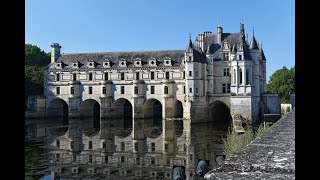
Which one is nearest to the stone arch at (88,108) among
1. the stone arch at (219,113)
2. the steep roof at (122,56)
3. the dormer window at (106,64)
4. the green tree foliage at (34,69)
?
the steep roof at (122,56)

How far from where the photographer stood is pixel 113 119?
142ft

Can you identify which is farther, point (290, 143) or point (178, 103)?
point (178, 103)

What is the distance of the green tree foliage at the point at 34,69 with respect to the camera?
48000mm

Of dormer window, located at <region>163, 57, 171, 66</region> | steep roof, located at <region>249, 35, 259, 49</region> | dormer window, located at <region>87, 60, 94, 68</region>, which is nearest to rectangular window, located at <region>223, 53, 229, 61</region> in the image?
steep roof, located at <region>249, 35, 259, 49</region>

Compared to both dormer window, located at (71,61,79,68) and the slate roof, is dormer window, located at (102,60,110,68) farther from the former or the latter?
the slate roof

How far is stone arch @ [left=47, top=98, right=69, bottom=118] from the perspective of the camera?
151 feet

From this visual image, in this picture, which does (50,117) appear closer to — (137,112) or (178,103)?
(137,112)

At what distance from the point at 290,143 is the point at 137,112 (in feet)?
118

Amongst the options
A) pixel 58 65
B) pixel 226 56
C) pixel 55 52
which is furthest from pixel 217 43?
pixel 55 52

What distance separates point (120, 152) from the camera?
21219 mm
